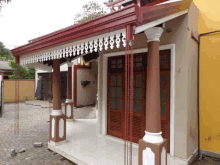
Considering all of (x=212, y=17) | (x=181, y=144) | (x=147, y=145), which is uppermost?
(x=212, y=17)

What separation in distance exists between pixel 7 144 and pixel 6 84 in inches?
404

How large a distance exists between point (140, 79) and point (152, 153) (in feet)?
6.70

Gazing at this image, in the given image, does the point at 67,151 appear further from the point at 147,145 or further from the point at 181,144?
the point at 181,144

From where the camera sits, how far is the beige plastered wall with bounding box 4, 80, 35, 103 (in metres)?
12.7

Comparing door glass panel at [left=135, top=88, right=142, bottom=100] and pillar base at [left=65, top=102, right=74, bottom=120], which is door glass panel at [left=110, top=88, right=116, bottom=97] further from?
pillar base at [left=65, top=102, right=74, bottom=120]

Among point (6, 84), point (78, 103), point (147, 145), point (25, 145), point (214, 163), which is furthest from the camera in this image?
point (6, 84)

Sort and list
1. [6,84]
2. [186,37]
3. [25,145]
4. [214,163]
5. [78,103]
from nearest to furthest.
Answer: [186,37] → [214,163] → [25,145] → [78,103] → [6,84]

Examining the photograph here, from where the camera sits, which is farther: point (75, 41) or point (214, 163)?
point (214, 163)

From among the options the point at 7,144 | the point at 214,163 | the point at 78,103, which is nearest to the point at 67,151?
the point at 7,144

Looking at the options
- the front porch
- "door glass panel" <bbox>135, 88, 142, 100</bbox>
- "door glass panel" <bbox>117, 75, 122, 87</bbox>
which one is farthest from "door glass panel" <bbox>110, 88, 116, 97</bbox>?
the front porch

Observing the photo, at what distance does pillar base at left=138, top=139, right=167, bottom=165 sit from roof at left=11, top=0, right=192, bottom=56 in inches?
66.4

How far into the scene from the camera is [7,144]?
4.40m

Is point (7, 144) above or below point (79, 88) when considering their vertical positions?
below

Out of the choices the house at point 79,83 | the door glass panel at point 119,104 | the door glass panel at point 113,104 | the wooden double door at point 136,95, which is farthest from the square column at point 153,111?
the house at point 79,83
